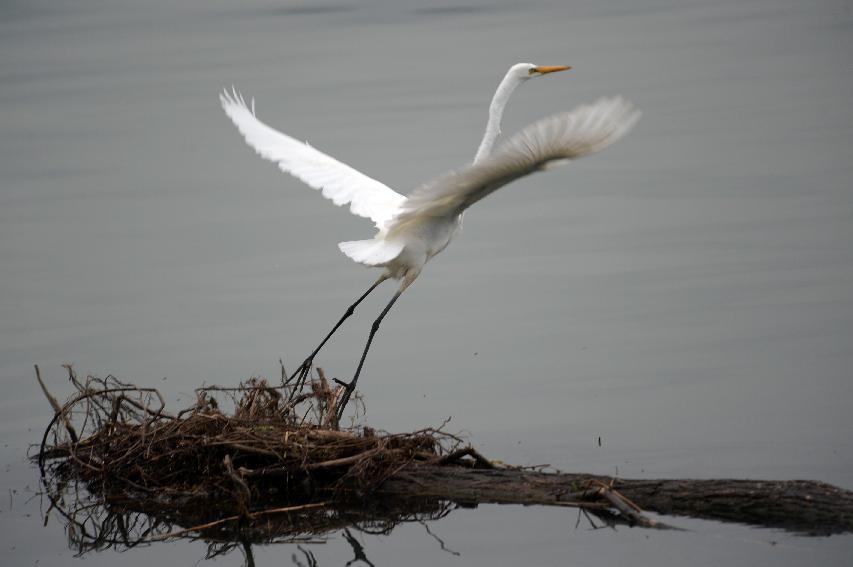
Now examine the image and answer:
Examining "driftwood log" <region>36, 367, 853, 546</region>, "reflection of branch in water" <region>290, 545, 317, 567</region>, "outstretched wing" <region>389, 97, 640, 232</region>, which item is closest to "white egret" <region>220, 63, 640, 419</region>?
"outstretched wing" <region>389, 97, 640, 232</region>

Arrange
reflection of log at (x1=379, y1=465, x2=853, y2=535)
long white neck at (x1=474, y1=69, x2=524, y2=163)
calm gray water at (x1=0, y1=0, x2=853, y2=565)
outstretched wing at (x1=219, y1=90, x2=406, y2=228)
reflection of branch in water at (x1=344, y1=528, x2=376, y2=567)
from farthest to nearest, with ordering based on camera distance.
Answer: outstretched wing at (x1=219, y1=90, x2=406, y2=228)
long white neck at (x1=474, y1=69, x2=524, y2=163)
calm gray water at (x1=0, y1=0, x2=853, y2=565)
reflection of branch in water at (x1=344, y1=528, x2=376, y2=567)
reflection of log at (x1=379, y1=465, x2=853, y2=535)

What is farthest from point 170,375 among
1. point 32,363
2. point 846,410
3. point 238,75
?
point 238,75

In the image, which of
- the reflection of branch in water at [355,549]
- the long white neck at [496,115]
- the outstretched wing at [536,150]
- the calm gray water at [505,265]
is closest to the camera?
the outstretched wing at [536,150]

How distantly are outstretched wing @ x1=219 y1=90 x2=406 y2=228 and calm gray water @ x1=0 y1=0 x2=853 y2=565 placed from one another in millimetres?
1105

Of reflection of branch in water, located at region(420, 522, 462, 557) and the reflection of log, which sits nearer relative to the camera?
the reflection of log

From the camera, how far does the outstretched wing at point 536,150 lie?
18.2 feet

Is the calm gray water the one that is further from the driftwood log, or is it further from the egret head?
the egret head

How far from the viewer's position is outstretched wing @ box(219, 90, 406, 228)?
7.94 m

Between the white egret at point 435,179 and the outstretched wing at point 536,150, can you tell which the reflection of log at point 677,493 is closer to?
the white egret at point 435,179

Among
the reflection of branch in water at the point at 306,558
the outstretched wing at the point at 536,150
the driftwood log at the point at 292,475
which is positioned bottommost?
the reflection of branch in water at the point at 306,558

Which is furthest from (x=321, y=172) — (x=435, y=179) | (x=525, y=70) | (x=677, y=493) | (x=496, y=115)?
A: (x=677, y=493)

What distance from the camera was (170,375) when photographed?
8.49 m

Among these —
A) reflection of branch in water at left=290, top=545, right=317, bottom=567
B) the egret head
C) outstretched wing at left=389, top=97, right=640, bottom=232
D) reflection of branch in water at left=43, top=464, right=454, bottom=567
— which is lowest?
reflection of branch in water at left=290, top=545, right=317, bottom=567

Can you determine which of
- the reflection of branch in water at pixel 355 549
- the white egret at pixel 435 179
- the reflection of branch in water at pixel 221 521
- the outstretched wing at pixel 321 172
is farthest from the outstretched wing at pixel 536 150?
the reflection of branch in water at pixel 355 549
